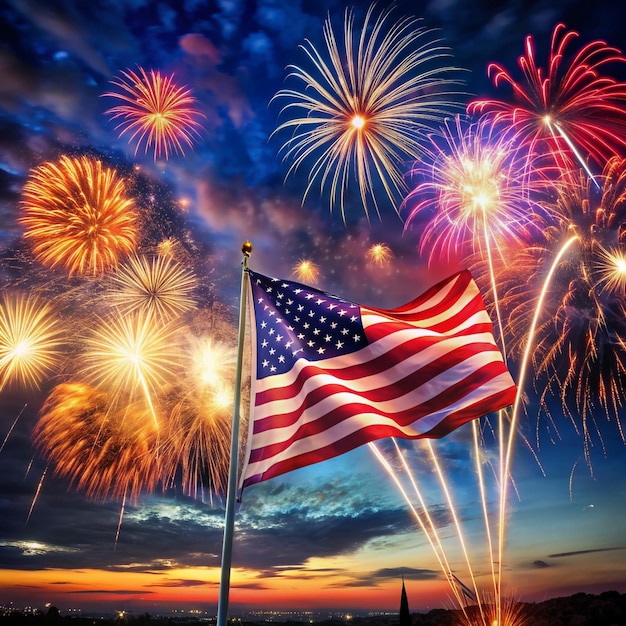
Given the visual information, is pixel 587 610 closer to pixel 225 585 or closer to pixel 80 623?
pixel 80 623

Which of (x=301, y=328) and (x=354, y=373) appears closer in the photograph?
(x=354, y=373)

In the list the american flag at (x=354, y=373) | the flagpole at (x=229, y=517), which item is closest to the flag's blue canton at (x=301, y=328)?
the american flag at (x=354, y=373)

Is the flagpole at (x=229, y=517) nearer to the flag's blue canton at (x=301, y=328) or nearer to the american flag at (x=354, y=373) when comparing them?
the american flag at (x=354, y=373)

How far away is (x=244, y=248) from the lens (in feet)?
37.9

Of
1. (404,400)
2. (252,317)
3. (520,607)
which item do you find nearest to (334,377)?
(404,400)

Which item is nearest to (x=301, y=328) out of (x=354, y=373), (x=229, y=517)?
(x=354, y=373)

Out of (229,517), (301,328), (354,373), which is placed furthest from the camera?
(301,328)

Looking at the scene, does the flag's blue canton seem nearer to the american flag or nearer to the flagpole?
the american flag

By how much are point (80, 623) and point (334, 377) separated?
192332 mm

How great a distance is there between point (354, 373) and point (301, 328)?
1391 mm

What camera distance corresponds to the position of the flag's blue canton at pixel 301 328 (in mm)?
10727

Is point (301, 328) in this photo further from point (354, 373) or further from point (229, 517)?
point (229, 517)

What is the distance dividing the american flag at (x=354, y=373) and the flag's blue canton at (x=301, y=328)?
2cm

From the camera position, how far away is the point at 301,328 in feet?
35.8
